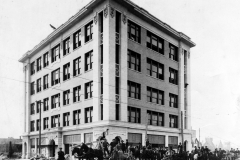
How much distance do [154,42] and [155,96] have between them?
7.48 meters

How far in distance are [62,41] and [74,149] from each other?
70.1 feet

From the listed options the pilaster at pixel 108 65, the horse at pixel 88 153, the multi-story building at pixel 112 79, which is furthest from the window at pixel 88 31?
the horse at pixel 88 153

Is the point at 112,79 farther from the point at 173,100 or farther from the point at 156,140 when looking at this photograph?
the point at 173,100

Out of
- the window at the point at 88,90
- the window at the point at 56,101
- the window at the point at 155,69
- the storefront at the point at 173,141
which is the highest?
the window at the point at 155,69

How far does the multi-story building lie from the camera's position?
30281 mm

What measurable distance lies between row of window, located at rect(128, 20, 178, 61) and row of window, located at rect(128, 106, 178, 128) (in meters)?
8.73

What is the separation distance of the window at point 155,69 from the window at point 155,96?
2.03 meters

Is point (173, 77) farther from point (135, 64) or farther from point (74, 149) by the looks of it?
point (74, 149)

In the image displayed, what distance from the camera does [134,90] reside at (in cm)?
3353

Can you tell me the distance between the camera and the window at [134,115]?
106 feet

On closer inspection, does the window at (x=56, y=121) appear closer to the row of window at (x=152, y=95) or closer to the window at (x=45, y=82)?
the window at (x=45, y=82)

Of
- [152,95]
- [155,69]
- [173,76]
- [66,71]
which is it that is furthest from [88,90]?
[173,76]

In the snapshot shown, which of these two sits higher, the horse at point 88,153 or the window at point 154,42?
the window at point 154,42

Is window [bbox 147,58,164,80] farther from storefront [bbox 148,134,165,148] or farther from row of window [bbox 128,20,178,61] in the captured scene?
storefront [bbox 148,134,165,148]
